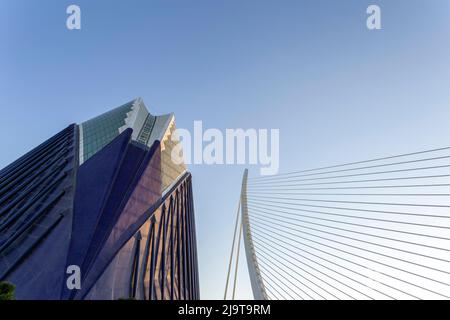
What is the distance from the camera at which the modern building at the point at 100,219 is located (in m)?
22.8

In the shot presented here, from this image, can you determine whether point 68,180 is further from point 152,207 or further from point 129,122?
point 129,122

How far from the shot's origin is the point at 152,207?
31.8m

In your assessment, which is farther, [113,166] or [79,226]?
[113,166]

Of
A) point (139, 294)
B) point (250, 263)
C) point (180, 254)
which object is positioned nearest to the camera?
point (250, 263)

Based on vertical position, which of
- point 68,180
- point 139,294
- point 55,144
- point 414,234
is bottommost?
point 139,294

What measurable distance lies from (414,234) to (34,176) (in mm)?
33155

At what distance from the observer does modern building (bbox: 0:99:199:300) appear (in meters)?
22.8

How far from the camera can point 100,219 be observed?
26906 millimetres

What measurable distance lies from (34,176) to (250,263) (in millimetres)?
24900
